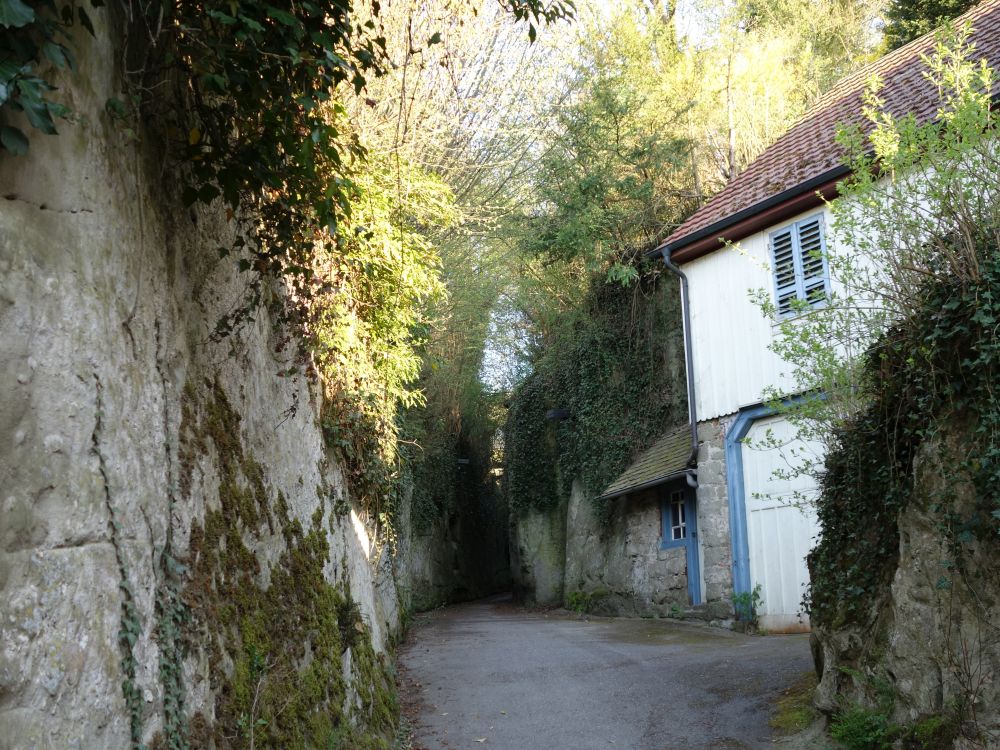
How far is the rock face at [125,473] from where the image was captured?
9.68 ft

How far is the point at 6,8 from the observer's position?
8.98ft

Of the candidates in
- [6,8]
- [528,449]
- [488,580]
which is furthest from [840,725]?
[488,580]

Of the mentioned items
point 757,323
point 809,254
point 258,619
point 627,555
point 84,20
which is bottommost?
point 258,619

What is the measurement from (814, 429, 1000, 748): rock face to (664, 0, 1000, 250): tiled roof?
6728mm

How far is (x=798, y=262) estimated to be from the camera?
12.2m

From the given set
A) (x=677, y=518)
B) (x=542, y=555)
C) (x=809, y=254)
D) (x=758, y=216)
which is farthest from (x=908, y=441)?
(x=542, y=555)

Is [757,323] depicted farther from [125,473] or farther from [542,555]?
[542,555]

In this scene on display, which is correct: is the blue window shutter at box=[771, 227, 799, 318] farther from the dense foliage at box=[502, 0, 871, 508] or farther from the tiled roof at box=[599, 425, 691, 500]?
the dense foliage at box=[502, 0, 871, 508]

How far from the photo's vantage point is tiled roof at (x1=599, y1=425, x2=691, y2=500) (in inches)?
578

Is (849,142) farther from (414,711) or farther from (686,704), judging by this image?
(414,711)

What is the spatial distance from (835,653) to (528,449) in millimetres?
16803

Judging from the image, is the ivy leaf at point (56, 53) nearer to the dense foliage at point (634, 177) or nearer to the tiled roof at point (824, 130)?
the tiled roof at point (824, 130)

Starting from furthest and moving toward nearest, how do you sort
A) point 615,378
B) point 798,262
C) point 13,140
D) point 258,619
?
1. point 615,378
2. point 798,262
3. point 258,619
4. point 13,140

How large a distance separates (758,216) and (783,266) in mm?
945
